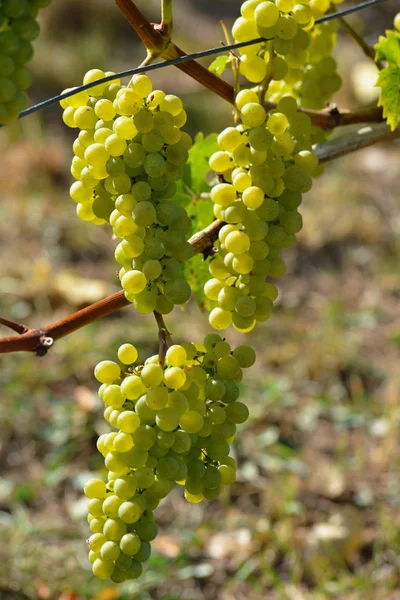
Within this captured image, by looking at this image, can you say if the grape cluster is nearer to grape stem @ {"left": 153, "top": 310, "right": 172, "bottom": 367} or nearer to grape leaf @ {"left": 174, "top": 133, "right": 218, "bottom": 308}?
grape leaf @ {"left": 174, "top": 133, "right": 218, "bottom": 308}

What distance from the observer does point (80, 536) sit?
5.01ft

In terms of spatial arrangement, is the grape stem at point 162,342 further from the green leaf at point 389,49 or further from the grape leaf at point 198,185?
the green leaf at point 389,49

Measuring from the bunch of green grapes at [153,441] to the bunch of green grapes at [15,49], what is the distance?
0.74ft

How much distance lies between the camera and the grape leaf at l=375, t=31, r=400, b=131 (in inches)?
31.0

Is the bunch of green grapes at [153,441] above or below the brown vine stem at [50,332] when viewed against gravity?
below

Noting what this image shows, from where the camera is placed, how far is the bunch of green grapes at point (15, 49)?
1.53ft

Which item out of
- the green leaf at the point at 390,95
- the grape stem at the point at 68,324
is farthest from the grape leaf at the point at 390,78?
the grape stem at the point at 68,324

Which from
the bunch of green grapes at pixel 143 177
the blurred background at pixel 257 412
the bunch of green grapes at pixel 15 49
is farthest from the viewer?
the blurred background at pixel 257 412

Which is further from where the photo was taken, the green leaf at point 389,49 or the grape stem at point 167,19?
the green leaf at point 389,49

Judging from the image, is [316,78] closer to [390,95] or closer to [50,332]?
[390,95]

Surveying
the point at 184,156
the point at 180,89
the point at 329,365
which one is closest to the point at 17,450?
the point at 329,365

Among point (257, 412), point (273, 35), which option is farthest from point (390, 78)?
point (257, 412)

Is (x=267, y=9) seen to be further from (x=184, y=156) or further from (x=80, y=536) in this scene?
(x=80, y=536)

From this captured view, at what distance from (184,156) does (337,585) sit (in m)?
1.06
